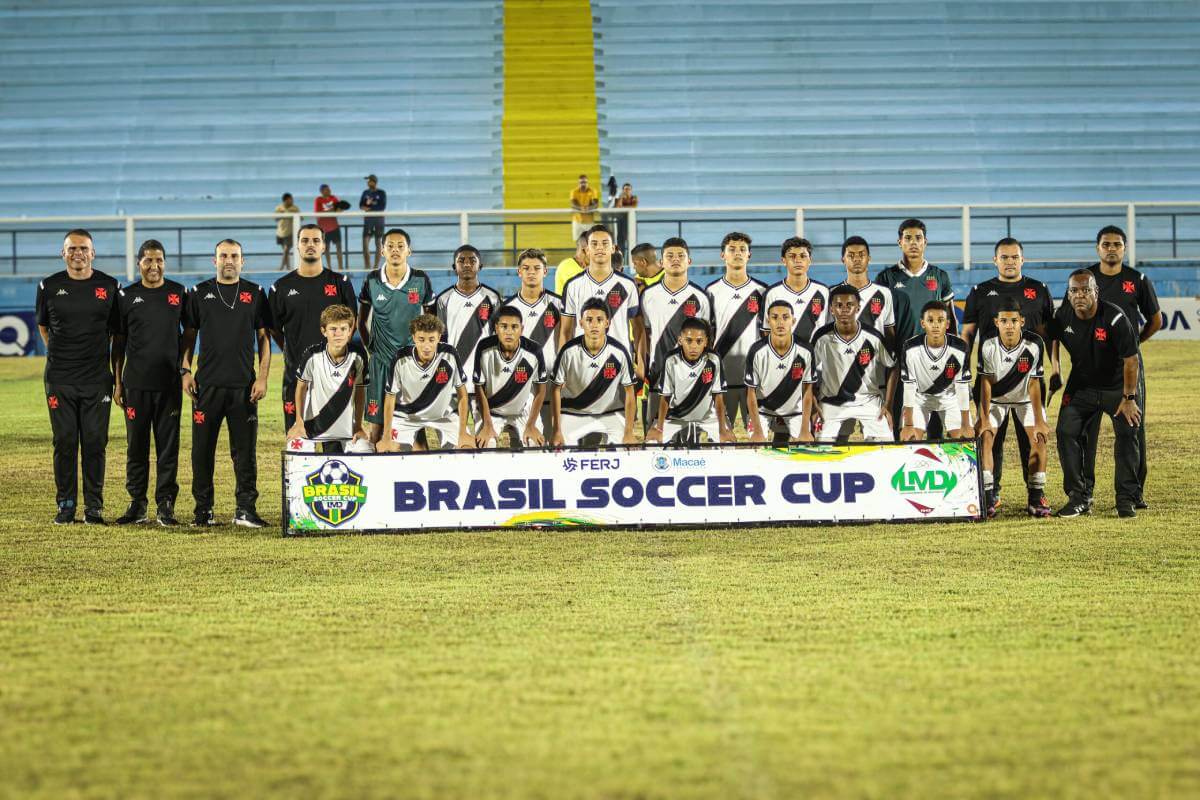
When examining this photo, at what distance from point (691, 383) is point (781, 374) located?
555 millimetres

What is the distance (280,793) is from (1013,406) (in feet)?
19.7

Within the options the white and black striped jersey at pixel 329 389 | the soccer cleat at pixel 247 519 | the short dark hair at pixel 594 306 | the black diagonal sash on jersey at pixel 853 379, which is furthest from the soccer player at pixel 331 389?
the black diagonal sash on jersey at pixel 853 379

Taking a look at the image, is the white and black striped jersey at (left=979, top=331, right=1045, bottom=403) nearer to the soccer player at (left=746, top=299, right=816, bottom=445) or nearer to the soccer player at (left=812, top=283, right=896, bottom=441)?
the soccer player at (left=812, top=283, right=896, bottom=441)

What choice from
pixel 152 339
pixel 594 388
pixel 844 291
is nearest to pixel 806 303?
pixel 844 291

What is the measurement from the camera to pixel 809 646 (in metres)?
5.29

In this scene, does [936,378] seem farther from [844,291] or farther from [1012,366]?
[844,291]

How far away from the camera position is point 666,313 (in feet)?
30.4

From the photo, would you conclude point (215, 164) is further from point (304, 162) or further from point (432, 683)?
point (432, 683)

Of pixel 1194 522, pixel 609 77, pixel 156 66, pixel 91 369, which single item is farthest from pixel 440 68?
pixel 1194 522

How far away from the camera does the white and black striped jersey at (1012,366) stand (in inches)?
336

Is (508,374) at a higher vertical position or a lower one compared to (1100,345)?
lower

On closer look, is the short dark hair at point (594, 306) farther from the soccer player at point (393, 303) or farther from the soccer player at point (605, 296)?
the soccer player at point (393, 303)

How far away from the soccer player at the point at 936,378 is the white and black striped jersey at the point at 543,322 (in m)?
2.22

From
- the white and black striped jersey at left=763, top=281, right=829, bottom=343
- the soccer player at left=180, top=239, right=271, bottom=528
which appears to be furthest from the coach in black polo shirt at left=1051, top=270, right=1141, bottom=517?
the soccer player at left=180, top=239, right=271, bottom=528
